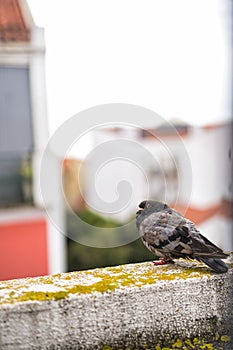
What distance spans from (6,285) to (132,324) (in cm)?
17

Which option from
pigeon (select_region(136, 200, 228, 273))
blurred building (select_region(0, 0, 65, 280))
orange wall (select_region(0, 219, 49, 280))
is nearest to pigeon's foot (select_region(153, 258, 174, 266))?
pigeon (select_region(136, 200, 228, 273))

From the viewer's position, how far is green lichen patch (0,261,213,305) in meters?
0.71

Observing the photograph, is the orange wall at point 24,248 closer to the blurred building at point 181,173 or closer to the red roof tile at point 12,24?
the blurred building at point 181,173

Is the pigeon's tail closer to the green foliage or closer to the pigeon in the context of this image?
the pigeon

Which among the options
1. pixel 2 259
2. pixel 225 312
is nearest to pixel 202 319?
pixel 225 312

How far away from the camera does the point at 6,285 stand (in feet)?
2.51

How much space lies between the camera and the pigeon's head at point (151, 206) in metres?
0.94

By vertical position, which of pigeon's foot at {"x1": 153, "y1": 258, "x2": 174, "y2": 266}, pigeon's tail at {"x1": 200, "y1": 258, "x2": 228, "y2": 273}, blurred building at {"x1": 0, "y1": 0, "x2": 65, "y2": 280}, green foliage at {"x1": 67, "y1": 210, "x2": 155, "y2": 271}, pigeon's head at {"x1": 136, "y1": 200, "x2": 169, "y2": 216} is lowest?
green foliage at {"x1": 67, "y1": 210, "x2": 155, "y2": 271}

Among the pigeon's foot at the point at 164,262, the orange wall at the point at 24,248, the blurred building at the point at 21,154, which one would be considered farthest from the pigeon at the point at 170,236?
the orange wall at the point at 24,248

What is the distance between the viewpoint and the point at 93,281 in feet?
Answer: 2.51

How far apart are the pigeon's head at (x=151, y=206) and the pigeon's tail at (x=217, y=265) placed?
5.6 inches

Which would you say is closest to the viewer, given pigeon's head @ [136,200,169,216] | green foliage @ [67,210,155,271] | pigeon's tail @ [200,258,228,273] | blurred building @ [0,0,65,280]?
pigeon's tail @ [200,258,228,273]

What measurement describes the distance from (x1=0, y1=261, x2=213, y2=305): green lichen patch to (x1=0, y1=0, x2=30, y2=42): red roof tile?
→ 3.03 m

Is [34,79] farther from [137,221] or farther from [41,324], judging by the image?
[41,324]
